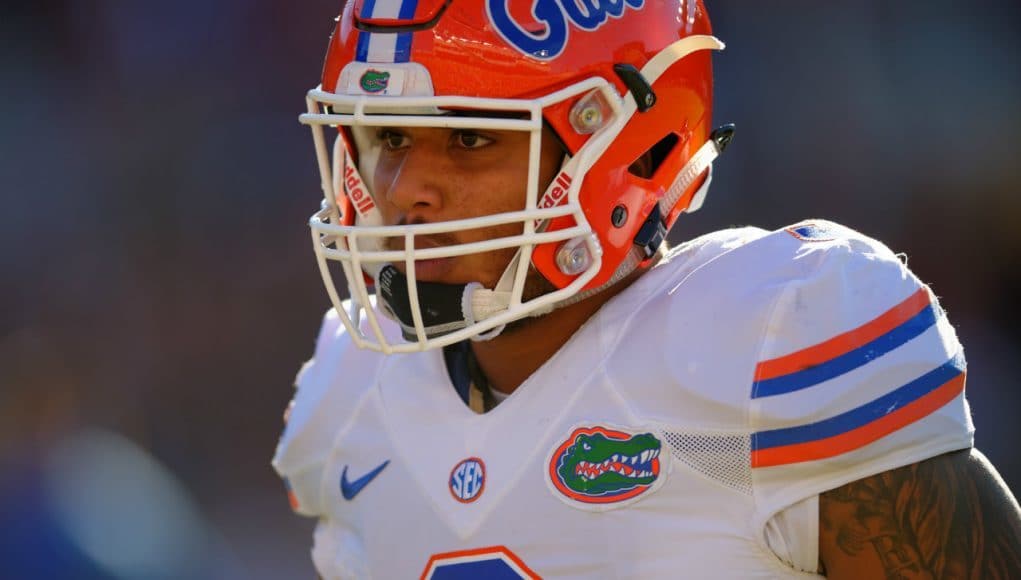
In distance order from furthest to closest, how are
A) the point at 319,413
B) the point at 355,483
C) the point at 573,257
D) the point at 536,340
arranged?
the point at 319,413, the point at 355,483, the point at 536,340, the point at 573,257

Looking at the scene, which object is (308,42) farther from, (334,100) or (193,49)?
(334,100)

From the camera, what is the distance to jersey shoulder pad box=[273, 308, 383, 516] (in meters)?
2.03

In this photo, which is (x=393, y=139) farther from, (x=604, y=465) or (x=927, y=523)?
(x=927, y=523)

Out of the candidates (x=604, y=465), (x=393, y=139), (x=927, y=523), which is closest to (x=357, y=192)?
(x=393, y=139)

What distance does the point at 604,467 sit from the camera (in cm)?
160

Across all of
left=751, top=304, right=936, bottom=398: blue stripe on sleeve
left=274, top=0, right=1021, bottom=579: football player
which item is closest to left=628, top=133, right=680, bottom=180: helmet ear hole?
left=274, top=0, right=1021, bottom=579: football player

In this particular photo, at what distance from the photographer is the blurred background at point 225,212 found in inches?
163

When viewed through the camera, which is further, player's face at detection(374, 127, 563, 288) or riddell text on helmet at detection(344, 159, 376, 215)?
riddell text on helmet at detection(344, 159, 376, 215)

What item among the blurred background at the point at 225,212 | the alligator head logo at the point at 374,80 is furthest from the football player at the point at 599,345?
the blurred background at the point at 225,212

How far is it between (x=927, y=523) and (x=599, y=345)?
50 cm

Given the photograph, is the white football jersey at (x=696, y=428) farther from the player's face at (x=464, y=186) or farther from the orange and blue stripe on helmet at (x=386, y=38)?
the orange and blue stripe on helmet at (x=386, y=38)

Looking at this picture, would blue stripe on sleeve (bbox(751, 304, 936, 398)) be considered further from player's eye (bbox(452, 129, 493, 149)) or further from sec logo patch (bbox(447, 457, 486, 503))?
player's eye (bbox(452, 129, 493, 149))

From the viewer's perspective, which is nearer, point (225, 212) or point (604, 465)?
point (604, 465)

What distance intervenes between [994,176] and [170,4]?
10.1 feet
